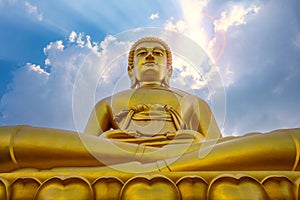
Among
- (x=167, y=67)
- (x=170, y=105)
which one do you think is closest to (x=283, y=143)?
(x=170, y=105)

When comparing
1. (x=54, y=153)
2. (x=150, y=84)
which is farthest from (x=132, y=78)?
(x=54, y=153)

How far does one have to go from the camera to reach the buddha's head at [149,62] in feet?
18.3

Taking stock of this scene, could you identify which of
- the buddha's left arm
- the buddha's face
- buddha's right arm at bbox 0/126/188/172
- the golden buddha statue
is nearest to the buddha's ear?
the buddha's face

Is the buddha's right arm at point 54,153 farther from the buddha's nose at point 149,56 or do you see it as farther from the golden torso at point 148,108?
the buddha's nose at point 149,56

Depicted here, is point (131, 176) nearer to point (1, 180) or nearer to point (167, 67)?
point (1, 180)

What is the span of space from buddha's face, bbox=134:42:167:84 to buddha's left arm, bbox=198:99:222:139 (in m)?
0.60

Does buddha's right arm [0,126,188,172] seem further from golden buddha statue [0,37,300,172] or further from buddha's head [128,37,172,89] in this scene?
buddha's head [128,37,172,89]

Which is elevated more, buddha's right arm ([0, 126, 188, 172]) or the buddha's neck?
the buddha's neck

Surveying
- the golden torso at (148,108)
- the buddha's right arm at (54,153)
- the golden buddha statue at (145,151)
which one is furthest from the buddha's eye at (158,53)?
the buddha's right arm at (54,153)

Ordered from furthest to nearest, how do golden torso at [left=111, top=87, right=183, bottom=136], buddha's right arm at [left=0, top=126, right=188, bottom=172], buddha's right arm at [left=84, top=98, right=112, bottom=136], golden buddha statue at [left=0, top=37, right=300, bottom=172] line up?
1. buddha's right arm at [left=84, top=98, right=112, bottom=136]
2. golden torso at [left=111, top=87, right=183, bottom=136]
3. buddha's right arm at [left=0, top=126, right=188, bottom=172]
4. golden buddha statue at [left=0, top=37, right=300, bottom=172]

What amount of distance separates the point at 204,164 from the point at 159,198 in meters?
0.73

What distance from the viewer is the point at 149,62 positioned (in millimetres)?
5625

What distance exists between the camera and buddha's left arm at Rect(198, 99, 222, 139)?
4.98 meters

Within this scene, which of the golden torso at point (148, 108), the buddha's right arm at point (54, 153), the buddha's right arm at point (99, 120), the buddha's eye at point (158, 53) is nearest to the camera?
the buddha's right arm at point (54, 153)
